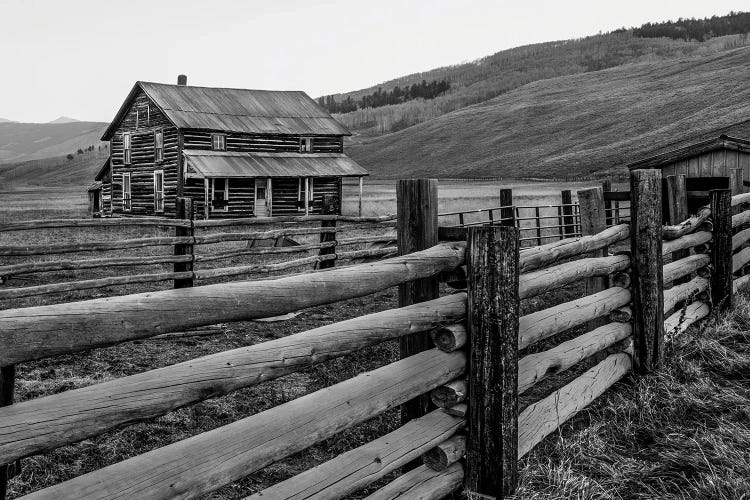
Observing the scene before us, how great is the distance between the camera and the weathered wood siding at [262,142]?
1147 inches

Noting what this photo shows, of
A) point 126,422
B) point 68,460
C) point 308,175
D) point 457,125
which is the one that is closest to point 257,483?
point 68,460

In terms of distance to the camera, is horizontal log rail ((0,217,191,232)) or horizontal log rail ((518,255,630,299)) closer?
horizontal log rail ((518,255,630,299))

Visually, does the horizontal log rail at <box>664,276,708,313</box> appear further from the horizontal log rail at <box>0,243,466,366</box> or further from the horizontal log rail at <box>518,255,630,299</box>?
the horizontal log rail at <box>0,243,466,366</box>

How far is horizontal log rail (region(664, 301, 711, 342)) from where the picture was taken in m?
5.45

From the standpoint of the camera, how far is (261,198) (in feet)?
101

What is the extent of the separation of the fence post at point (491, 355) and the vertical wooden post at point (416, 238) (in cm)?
20

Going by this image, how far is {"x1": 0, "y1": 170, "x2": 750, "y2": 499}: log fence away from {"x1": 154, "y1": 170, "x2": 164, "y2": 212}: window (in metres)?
28.1

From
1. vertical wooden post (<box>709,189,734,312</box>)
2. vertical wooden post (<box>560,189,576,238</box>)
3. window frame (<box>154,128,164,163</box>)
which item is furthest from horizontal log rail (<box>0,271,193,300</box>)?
window frame (<box>154,128,164,163</box>)

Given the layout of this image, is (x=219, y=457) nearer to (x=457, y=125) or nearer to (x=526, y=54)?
(x=457, y=125)

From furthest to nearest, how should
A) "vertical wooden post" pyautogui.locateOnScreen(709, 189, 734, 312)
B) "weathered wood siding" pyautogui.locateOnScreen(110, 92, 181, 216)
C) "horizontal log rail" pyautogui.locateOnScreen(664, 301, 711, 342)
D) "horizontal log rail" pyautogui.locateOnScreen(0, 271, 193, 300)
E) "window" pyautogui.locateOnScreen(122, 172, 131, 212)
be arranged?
"window" pyautogui.locateOnScreen(122, 172, 131, 212), "weathered wood siding" pyautogui.locateOnScreen(110, 92, 181, 216), "horizontal log rail" pyautogui.locateOnScreen(0, 271, 193, 300), "vertical wooden post" pyautogui.locateOnScreen(709, 189, 734, 312), "horizontal log rail" pyautogui.locateOnScreen(664, 301, 711, 342)

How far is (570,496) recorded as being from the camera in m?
3.09

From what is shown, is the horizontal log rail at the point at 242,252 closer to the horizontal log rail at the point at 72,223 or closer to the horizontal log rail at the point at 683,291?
the horizontal log rail at the point at 72,223

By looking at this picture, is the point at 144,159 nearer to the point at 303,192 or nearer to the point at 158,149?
Answer: the point at 158,149

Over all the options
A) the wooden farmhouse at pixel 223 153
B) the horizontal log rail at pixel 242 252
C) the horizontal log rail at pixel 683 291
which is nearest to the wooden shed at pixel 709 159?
the horizontal log rail at pixel 683 291
